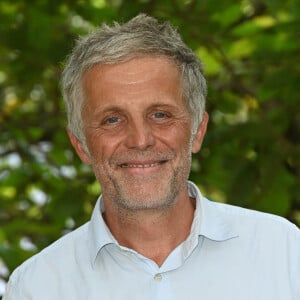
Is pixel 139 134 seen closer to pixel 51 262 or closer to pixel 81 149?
pixel 81 149

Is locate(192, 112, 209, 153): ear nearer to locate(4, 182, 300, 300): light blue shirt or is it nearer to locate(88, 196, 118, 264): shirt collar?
locate(4, 182, 300, 300): light blue shirt

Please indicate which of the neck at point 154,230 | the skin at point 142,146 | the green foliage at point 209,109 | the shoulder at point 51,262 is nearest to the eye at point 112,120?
the skin at point 142,146

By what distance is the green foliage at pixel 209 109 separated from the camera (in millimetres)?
4191

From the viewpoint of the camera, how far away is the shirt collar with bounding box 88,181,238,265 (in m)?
2.88

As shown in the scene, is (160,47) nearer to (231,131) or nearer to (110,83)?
(110,83)

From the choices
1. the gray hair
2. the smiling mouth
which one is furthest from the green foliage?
the smiling mouth

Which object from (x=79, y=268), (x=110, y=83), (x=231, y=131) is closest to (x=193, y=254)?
(x=79, y=268)

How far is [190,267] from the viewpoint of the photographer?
9.31ft

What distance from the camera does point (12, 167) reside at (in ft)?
16.0

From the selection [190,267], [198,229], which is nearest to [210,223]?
[198,229]

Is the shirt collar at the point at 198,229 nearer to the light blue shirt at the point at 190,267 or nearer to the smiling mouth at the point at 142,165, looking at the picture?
the light blue shirt at the point at 190,267

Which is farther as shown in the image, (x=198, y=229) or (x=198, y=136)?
(x=198, y=136)

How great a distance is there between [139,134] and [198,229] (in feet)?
0.97

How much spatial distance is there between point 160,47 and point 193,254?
0.53m
